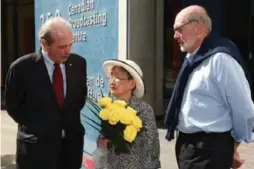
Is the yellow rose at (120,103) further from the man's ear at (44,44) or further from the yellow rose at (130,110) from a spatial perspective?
the man's ear at (44,44)

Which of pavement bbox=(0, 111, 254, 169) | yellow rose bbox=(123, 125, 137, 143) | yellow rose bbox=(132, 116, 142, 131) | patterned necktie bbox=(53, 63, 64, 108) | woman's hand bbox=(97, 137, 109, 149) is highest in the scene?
patterned necktie bbox=(53, 63, 64, 108)

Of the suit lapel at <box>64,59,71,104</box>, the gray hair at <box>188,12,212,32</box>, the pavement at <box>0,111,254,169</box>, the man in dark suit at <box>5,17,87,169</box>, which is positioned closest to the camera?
the gray hair at <box>188,12,212,32</box>

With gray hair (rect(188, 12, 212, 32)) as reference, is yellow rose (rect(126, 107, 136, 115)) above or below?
below

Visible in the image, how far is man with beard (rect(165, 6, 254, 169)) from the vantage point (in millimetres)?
3164

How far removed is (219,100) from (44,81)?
1202 millimetres

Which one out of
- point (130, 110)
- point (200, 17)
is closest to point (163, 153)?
point (130, 110)

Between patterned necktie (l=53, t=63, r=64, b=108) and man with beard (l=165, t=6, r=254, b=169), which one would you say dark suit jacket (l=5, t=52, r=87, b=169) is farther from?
man with beard (l=165, t=6, r=254, b=169)

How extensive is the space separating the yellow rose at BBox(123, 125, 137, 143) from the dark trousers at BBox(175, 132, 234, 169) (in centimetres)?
36

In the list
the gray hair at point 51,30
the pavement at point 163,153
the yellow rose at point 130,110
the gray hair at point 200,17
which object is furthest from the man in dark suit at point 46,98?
the pavement at point 163,153

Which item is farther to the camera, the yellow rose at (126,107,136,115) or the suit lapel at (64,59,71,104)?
the suit lapel at (64,59,71,104)

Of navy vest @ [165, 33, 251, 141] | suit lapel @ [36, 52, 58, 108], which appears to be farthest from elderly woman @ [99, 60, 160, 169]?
suit lapel @ [36, 52, 58, 108]

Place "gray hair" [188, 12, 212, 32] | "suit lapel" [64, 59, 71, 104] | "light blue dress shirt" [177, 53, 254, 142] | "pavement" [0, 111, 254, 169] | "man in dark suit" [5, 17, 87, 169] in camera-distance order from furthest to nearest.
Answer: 1. "pavement" [0, 111, 254, 169]
2. "suit lapel" [64, 59, 71, 104]
3. "man in dark suit" [5, 17, 87, 169]
4. "gray hair" [188, 12, 212, 32]
5. "light blue dress shirt" [177, 53, 254, 142]

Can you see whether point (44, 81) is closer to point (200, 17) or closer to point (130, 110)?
point (130, 110)

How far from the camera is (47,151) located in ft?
11.7
